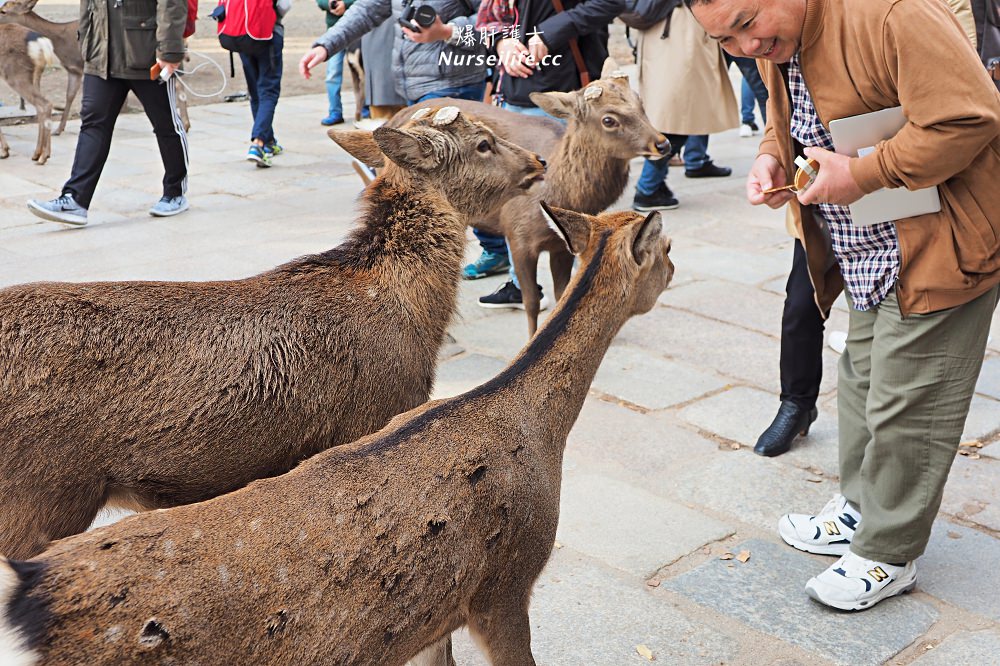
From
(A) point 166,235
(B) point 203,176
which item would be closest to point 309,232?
(A) point 166,235

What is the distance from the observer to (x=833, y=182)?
132 inches

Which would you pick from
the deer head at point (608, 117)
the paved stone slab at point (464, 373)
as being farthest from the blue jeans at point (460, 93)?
the paved stone slab at point (464, 373)

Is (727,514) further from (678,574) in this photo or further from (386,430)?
(386,430)

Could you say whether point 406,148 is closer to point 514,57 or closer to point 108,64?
point 514,57

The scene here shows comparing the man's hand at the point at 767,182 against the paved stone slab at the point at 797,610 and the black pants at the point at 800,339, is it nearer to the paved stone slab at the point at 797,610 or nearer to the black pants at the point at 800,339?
the black pants at the point at 800,339

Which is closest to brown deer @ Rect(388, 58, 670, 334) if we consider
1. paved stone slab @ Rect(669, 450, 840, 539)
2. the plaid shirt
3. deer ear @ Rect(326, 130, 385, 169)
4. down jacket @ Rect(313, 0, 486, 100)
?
down jacket @ Rect(313, 0, 486, 100)

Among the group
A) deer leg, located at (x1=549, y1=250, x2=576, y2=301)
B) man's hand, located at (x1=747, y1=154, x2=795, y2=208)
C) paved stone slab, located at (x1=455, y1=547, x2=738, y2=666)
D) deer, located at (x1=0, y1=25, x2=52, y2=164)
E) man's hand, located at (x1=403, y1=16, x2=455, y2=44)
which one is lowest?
paved stone slab, located at (x1=455, y1=547, x2=738, y2=666)

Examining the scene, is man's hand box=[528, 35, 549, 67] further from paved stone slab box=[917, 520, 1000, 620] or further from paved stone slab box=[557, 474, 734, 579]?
paved stone slab box=[917, 520, 1000, 620]

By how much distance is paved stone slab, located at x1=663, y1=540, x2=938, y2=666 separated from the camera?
3.70 m

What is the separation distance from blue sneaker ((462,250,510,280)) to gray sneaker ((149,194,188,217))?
9.80ft

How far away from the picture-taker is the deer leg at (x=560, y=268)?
21.2 ft

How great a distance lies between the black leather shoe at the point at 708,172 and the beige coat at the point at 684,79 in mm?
1618

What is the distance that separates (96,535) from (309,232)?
6.69m

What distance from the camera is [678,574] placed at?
4121 millimetres
